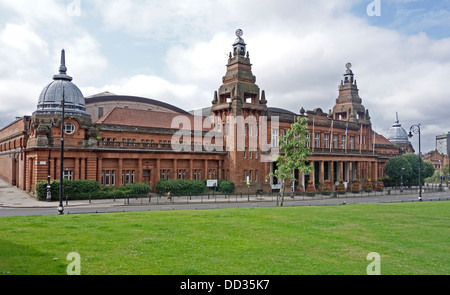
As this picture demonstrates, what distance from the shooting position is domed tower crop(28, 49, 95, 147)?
45.9 metres

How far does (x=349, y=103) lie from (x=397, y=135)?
56.5 metres

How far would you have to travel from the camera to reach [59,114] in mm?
52156

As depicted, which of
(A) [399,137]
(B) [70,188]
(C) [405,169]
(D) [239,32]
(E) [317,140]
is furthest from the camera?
(A) [399,137]

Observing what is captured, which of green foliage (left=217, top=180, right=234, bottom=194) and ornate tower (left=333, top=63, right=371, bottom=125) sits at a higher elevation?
ornate tower (left=333, top=63, right=371, bottom=125)

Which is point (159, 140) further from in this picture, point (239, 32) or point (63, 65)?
point (239, 32)

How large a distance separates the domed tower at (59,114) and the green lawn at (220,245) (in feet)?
91.6

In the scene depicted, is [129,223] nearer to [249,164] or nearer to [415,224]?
[415,224]

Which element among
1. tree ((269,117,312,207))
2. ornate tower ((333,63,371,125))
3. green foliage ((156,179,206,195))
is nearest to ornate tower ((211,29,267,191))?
green foliage ((156,179,206,195))

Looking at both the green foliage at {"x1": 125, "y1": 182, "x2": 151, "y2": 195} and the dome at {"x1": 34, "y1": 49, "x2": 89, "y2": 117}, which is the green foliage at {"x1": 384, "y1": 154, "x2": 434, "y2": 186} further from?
the dome at {"x1": 34, "y1": 49, "x2": 89, "y2": 117}

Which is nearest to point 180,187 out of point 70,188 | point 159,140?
point 159,140

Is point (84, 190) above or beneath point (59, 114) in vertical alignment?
beneath

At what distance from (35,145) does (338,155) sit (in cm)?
5340

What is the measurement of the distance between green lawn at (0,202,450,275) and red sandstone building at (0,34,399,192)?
95.1ft
